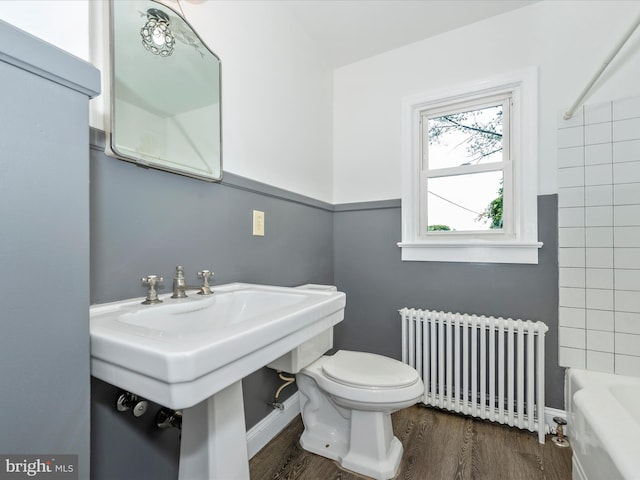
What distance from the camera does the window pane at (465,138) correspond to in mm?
1771

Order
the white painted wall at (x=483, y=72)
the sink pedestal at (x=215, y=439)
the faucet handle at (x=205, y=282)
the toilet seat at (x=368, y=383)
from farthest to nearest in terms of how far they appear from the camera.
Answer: the white painted wall at (x=483, y=72) → the toilet seat at (x=368, y=383) → the faucet handle at (x=205, y=282) → the sink pedestal at (x=215, y=439)

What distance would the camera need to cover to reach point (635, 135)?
136 centimetres

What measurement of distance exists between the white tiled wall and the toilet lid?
0.94 metres

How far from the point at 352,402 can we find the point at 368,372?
0.15m

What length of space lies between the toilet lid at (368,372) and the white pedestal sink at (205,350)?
0.46 meters

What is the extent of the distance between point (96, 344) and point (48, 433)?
0.15 m

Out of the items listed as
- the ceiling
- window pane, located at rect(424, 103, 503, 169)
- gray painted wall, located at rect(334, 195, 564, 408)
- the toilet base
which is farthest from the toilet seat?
the ceiling

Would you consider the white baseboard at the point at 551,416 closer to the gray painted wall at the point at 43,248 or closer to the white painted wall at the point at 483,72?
the white painted wall at the point at 483,72

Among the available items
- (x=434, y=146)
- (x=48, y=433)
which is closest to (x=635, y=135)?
(x=434, y=146)

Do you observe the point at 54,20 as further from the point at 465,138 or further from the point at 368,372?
the point at 465,138

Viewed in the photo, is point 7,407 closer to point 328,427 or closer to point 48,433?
point 48,433

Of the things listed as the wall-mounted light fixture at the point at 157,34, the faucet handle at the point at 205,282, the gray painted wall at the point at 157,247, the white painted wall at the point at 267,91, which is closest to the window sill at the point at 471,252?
the white painted wall at the point at 267,91

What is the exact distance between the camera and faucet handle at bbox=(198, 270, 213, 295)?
3.41ft

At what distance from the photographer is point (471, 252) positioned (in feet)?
5.63
